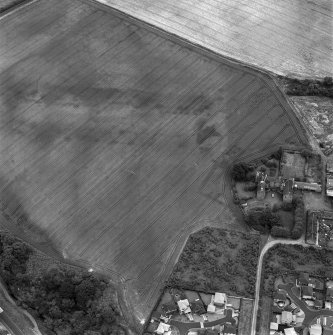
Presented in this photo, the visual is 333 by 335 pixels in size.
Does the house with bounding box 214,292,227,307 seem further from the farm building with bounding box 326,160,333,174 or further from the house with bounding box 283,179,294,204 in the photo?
the farm building with bounding box 326,160,333,174

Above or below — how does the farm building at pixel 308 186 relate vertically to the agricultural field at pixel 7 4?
below

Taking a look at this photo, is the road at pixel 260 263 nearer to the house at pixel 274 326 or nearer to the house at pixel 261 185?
the house at pixel 274 326

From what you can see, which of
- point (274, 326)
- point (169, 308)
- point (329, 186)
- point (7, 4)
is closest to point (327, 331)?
point (274, 326)

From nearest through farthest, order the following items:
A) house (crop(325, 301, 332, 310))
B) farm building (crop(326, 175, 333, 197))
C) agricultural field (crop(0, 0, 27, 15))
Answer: house (crop(325, 301, 332, 310)), farm building (crop(326, 175, 333, 197)), agricultural field (crop(0, 0, 27, 15))

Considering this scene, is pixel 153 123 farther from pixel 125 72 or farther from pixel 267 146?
pixel 267 146

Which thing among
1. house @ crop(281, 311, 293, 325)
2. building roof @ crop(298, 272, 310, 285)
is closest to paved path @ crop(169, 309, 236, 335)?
house @ crop(281, 311, 293, 325)

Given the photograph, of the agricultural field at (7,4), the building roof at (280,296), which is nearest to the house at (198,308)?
the building roof at (280,296)
